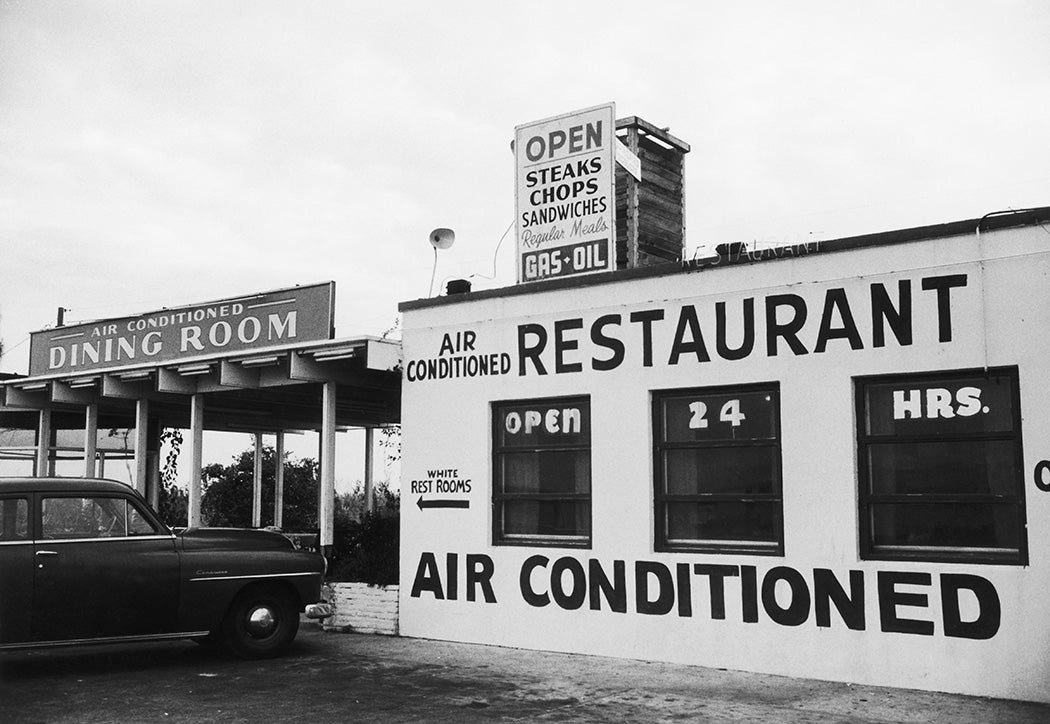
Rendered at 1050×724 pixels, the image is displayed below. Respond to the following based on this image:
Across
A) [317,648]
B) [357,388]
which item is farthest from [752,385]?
[357,388]

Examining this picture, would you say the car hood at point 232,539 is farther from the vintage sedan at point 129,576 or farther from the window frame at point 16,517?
the window frame at point 16,517

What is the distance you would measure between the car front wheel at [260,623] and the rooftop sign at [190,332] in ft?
11.6

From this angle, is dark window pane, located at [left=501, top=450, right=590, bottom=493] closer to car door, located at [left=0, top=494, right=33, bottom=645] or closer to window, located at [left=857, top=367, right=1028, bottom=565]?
window, located at [left=857, top=367, right=1028, bottom=565]

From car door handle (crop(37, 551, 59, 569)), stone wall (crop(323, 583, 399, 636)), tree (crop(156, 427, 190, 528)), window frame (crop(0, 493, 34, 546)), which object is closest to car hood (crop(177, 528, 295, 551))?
car door handle (crop(37, 551, 59, 569))

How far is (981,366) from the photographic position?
811cm

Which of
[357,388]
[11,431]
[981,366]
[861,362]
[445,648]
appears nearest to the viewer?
[981,366]

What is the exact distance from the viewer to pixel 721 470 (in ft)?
31.0

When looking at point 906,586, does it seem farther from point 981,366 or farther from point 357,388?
point 357,388

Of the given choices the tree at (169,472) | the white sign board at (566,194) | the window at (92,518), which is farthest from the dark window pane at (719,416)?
the tree at (169,472)

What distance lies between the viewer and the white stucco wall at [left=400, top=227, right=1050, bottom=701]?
7922 mm

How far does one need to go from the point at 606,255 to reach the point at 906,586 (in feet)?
15.0

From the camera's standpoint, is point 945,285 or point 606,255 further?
point 606,255

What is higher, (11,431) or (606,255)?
(606,255)

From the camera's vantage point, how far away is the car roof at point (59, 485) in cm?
865
